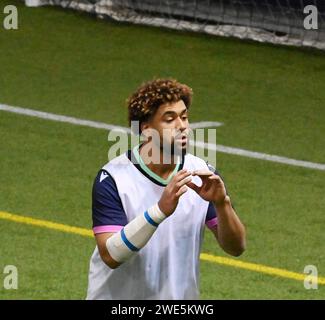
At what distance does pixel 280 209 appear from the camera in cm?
1038

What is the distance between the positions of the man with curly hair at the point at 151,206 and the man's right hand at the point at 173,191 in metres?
0.20

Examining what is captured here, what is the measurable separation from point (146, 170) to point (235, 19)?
31.8 ft

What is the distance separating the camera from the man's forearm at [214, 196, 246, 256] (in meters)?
5.76

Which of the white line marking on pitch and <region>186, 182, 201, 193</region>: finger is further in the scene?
the white line marking on pitch

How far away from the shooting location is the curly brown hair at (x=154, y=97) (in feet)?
19.5

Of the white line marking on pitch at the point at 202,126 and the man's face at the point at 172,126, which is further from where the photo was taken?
the white line marking on pitch at the point at 202,126

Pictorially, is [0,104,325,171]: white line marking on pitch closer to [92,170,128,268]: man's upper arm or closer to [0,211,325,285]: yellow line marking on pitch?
[0,211,325,285]: yellow line marking on pitch
